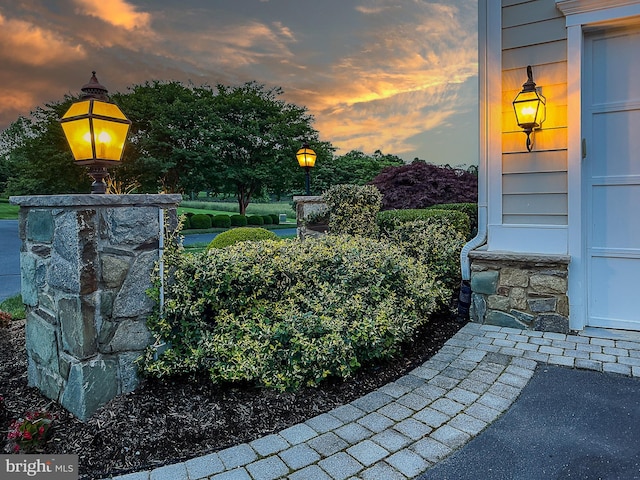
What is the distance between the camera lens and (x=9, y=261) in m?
8.78

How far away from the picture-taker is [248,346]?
2229 millimetres

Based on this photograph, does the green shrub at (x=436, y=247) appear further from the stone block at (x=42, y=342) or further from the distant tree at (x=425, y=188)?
the distant tree at (x=425, y=188)

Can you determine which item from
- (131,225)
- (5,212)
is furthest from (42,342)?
(5,212)

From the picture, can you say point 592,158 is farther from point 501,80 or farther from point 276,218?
point 276,218

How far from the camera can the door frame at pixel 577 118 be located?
9.46ft

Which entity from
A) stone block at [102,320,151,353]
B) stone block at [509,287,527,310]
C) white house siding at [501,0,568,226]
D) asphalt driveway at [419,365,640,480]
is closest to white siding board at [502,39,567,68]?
white house siding at [501,0,568,226]

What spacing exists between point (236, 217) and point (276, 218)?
2.68 meters

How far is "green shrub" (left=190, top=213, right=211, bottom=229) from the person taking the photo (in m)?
15.4

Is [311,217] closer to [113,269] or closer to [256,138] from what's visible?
[113,269]

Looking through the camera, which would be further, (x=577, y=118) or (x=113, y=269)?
(x=577, y=118)

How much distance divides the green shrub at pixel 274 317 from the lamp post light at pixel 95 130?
700 mm

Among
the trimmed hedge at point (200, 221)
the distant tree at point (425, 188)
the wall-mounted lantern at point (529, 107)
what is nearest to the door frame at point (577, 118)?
the wall-mounted lantern at point (529, 107)

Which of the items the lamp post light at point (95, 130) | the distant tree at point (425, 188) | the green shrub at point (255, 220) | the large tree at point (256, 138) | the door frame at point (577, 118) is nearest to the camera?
the lamp post light at point (95, 130)

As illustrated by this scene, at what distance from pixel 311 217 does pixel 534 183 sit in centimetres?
390
